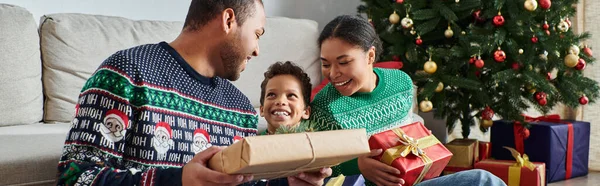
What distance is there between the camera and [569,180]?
380 centimetres

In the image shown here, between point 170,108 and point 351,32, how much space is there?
3.10 ft

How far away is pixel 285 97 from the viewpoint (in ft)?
6.89

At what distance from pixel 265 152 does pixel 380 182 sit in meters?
1.04

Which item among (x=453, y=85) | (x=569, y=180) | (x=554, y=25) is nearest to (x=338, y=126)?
(x=453, y=85)

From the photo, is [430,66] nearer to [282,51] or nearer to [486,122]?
[486,122]

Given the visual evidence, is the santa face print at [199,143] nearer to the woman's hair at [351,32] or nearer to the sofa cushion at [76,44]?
the woman's hair at [351,32]

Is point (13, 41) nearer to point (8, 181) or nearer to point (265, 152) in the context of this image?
point (8, 181)

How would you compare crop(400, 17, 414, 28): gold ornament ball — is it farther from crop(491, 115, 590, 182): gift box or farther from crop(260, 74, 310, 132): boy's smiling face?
crop(260, 74, 310, 132): boy's smiling face

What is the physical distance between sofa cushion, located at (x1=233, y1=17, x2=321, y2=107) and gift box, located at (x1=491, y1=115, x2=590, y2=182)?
105 cm

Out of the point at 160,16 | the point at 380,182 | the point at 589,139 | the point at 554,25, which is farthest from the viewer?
the point at 589,139

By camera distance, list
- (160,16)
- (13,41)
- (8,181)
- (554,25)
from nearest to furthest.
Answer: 1. (8,181)
2. (13,41)
3. (160,16)
4. (554,25)

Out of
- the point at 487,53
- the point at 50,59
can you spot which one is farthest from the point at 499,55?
the point at 50,59

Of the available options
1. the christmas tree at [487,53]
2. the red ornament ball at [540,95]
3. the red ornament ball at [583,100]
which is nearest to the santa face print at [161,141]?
the christmas tree at [487,53]

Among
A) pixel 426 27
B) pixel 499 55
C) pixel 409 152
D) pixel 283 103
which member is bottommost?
pixel 409 152
